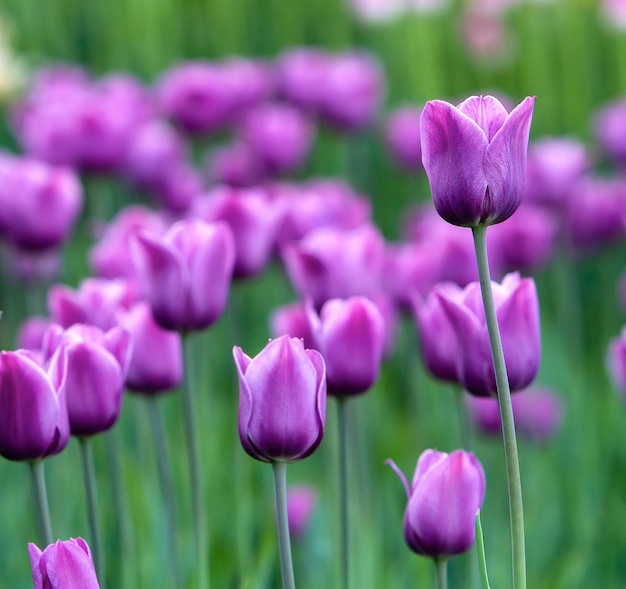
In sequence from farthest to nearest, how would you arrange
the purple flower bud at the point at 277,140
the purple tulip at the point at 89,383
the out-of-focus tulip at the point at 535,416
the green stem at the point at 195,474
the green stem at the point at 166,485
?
1. the purple flower bud at the point at 277,140
2. the out-of-focus tulip at the point at 535,416
3. the green stem at the point at 166,485
4. the green stem at the point at 195,474
5. the purple tulip at the point at 89,383

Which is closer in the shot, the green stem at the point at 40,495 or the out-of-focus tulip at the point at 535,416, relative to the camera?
the green stem at the point at 40,495

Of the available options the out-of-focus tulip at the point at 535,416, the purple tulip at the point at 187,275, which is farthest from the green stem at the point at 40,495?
the out-of-focus tulip at the point at 535,416

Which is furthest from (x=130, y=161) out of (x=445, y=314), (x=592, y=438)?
(x=445, y=314)

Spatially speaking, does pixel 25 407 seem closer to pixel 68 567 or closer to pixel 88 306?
pixel 68 567

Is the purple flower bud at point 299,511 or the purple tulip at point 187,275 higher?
the purple tulip at point 187,275

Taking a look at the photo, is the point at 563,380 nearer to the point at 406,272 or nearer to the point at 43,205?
the point at 406,272

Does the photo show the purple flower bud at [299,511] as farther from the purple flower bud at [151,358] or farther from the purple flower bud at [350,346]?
the purple flower bud at [350,346]
